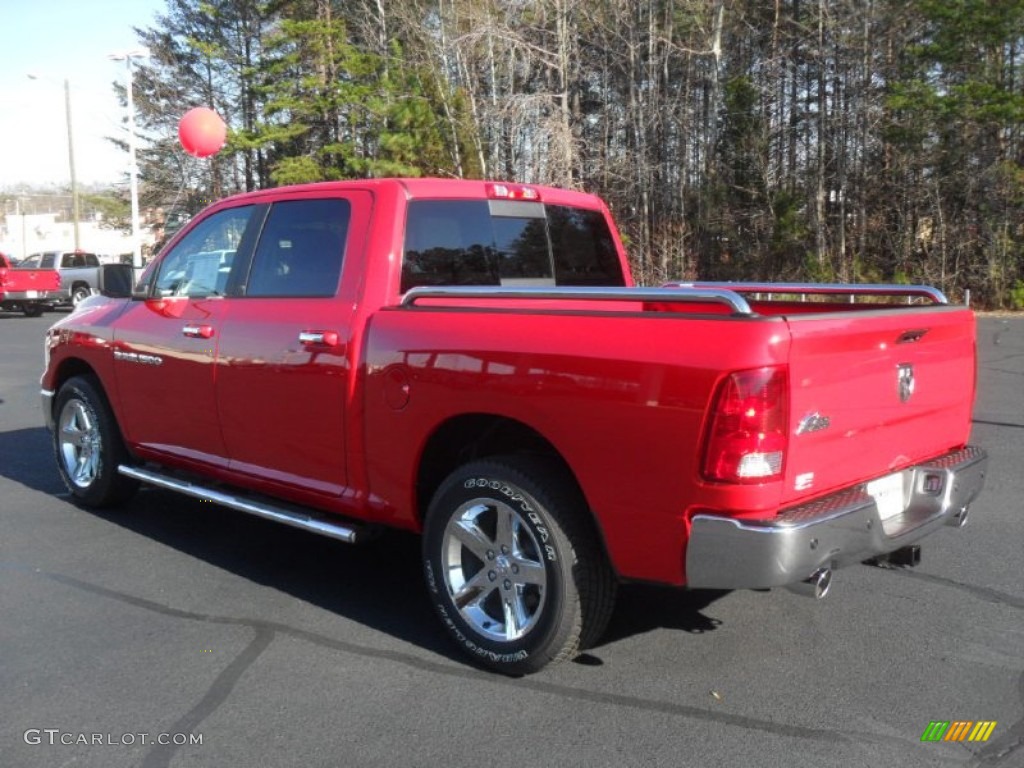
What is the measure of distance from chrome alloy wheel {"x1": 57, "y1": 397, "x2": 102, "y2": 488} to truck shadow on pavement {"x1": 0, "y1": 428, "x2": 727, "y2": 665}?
0.84 feet

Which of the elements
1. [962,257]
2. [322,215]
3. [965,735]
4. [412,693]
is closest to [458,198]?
[322,215]

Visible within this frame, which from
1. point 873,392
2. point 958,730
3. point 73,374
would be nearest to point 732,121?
point 73,374

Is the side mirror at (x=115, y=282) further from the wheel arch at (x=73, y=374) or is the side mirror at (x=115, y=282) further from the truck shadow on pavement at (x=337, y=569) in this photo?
the truck shadow on pavement at (x=337, y=569)

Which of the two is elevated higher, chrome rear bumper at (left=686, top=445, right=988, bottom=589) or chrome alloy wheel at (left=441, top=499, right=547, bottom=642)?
chrome rear bumper at (left=686, top=445, right=988, bottom=589)

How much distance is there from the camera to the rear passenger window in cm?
454

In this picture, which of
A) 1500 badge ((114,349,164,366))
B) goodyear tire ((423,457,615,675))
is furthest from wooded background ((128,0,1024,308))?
goodyear tire ((423,457,615,675))

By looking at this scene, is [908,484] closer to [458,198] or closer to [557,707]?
[557,707]

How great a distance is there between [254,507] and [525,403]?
186 centimetres

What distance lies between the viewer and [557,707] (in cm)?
353

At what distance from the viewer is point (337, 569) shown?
5168 mm

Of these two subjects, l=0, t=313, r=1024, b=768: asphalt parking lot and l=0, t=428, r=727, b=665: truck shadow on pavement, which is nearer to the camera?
l=0, t=313, r=1024, b=768: asphalt parking lot

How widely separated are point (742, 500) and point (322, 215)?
2595 millimetres

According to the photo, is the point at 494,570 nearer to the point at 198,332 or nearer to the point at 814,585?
the point at 814,585

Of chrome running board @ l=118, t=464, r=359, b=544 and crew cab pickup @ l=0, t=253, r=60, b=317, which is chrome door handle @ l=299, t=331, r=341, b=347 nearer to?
chrome running board @ l=118, t=464, r=359, b=544
